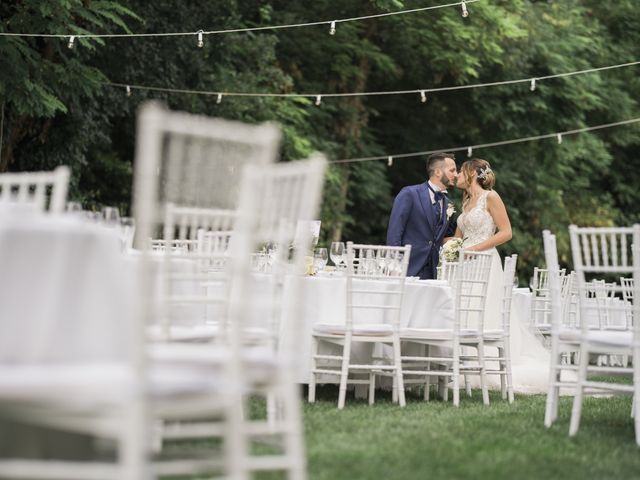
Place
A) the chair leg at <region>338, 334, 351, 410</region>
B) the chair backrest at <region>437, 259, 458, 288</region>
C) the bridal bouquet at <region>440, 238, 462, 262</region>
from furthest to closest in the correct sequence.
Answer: the bridal bouquet at <region>440, 238, 462, 262</region> < the chair backrest at <region>437, 259, 458, 288</region> < the chair leg at <region>338, 334, 351, 410</region>

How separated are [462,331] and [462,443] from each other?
2.42 m

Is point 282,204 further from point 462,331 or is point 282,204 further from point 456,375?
point 462,331

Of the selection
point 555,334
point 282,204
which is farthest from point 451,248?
point 282,204

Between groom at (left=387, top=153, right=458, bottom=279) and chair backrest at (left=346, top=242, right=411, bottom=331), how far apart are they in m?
1.20

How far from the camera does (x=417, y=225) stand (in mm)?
9867

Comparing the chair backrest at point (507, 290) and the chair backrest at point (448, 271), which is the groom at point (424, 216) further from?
the chair backrest at point (507, 290)

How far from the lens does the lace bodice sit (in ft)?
32.7

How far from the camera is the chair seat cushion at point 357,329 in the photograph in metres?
8.02

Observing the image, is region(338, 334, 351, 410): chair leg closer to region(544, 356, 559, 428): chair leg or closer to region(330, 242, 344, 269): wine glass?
region(330, 242, 344, 269): wine glass

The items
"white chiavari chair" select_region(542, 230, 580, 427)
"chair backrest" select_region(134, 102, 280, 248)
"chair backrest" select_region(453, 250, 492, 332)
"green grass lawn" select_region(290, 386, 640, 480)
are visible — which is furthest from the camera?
"chair backrest" select_region(453, 250, 492, 332)

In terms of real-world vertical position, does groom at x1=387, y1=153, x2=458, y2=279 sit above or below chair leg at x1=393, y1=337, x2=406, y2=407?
above

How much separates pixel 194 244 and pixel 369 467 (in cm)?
229

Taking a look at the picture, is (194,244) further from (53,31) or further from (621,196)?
(621,196)

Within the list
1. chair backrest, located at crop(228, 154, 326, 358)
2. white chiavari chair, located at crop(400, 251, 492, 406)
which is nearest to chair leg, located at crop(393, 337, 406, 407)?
white chiavari chair, located at crop(400, 251, 492, 406)
